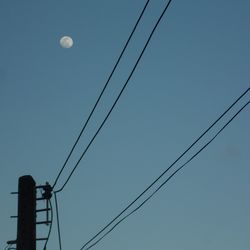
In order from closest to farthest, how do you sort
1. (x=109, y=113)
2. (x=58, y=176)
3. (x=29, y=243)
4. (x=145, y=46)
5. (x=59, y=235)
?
(x=145, y=46), (x=109, y=113), (x=29, y=243), (x=58, y=176), (x=59, y=235)

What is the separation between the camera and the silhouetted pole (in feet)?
39.1

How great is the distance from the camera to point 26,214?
40.0 ft

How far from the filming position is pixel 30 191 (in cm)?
1266

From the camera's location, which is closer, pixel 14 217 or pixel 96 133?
pixel 96 133

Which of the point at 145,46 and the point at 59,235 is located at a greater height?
the point at 145,46

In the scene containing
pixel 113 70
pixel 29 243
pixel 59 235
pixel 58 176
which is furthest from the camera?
pixel 59 235

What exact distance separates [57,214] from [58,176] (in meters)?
1.18

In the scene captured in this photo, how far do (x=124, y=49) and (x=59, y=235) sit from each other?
698cm

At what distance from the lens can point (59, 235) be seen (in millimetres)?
14336

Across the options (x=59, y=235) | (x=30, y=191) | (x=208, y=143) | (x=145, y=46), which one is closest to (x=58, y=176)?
(x=30, y=191)

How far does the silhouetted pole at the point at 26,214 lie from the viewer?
11.9 metres

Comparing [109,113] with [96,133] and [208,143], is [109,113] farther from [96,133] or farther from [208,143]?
[208,143]

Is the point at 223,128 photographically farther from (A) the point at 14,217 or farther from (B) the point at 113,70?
(A) the point at 14,217

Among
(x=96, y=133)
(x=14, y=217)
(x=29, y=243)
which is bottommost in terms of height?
(x=29, y=243)
